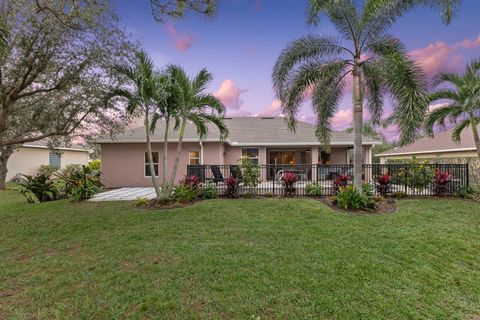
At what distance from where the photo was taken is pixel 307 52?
8703 mm

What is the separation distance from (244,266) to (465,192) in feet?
32.3

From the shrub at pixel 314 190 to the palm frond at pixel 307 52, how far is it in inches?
176

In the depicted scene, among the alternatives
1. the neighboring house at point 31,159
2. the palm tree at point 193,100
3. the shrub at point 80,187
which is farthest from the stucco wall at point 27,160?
the palm tree at point 193,100

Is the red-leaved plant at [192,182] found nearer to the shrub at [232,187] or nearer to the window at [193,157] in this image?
the shrub at [232,187]

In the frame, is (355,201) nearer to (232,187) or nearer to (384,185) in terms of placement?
(384,185)

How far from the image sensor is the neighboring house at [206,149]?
14586mm

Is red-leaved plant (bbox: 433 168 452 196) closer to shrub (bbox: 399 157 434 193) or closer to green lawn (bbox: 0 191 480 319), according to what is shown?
shrub (bbox: 399 157 434 193)

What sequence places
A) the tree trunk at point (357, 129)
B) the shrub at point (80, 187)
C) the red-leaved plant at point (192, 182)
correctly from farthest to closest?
the shrub at point (80, 187)
the red-leaved plant at point (192, 182)
the tree trunk at point (357, 129)

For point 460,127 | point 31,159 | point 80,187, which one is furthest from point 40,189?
point 460,127

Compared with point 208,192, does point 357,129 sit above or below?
above

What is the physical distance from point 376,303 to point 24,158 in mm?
27817

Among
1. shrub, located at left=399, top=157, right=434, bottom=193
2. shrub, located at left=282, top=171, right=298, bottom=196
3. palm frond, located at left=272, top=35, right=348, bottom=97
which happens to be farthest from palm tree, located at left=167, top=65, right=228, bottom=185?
shrub, located at left=399, top=157, right=434, bottom=193

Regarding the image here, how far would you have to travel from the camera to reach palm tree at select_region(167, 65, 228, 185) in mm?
8617

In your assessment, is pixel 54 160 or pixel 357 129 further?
pixel 54 160
